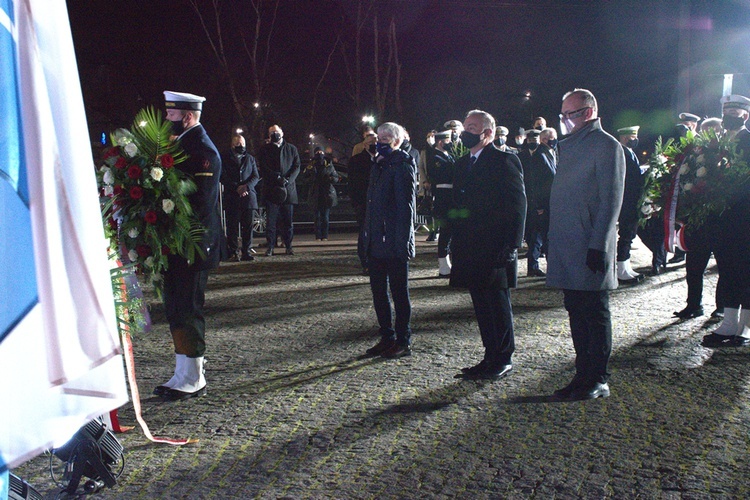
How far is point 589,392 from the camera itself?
539 cm

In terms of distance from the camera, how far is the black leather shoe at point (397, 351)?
662 centimetres

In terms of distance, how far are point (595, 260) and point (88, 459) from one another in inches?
128

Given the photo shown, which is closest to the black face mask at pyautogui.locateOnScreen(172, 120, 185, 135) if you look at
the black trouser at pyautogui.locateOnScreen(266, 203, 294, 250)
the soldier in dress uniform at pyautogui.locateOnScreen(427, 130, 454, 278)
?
the soldier in dress uniform at pyautogui.locateOnScreen(427, 130, 454, 278)

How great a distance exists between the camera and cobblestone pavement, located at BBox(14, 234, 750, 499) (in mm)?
3977

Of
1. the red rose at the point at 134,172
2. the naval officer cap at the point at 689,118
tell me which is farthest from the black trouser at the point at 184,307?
the naval officer cap at the point at 689,118

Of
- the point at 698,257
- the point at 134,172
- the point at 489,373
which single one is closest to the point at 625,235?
the point at 698,257

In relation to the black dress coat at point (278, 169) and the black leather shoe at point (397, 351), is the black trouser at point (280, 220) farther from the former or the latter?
the black leather shoe at point (397, 351)

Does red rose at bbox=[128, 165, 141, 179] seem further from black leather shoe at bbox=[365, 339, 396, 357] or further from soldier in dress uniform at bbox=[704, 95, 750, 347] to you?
soldier in dress uniform at bbox=[704, 95, 750, 347]

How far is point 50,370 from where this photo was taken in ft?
5.37

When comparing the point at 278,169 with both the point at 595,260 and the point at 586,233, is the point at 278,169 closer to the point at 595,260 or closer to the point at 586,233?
the point at 586,233

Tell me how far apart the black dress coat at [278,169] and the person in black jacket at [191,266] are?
809 cm

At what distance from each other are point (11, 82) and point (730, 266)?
679cm

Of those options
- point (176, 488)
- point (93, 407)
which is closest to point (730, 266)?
point (176, 488)

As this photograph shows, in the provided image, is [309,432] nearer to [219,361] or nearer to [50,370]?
[219,361]
